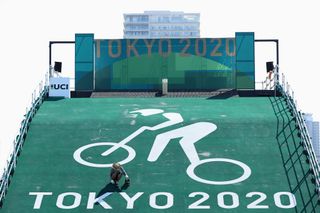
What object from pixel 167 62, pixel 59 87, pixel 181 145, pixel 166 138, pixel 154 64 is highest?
pixel 167 62

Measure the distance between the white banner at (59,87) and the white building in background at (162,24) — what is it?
157 meters

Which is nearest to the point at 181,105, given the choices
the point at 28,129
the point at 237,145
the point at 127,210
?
the point at 237,145

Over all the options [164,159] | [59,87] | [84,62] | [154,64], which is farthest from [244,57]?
[164,159]

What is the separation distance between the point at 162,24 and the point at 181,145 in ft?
547

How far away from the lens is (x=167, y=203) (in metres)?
24.4

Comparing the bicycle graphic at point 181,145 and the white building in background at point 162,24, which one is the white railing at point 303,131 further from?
the white building in background at point 162,24

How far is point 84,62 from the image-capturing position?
36.7 meters

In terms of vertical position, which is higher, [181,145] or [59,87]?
[59,87]

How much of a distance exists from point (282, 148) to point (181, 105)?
6.31 m

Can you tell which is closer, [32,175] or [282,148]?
[32,175]

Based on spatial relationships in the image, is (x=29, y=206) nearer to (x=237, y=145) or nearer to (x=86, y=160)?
(x=86, y=160)

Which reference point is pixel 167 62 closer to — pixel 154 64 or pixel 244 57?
pixel 154 64

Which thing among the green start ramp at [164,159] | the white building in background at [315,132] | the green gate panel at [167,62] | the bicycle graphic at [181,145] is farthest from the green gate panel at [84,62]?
the white building in background at [315,132]

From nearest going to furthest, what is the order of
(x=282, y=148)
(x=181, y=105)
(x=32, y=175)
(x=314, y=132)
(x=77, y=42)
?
(x=32, y=175)
(x=282, y=148)
(x=314, y=132)
(x=181, y=105)
(x=77, y=42)
